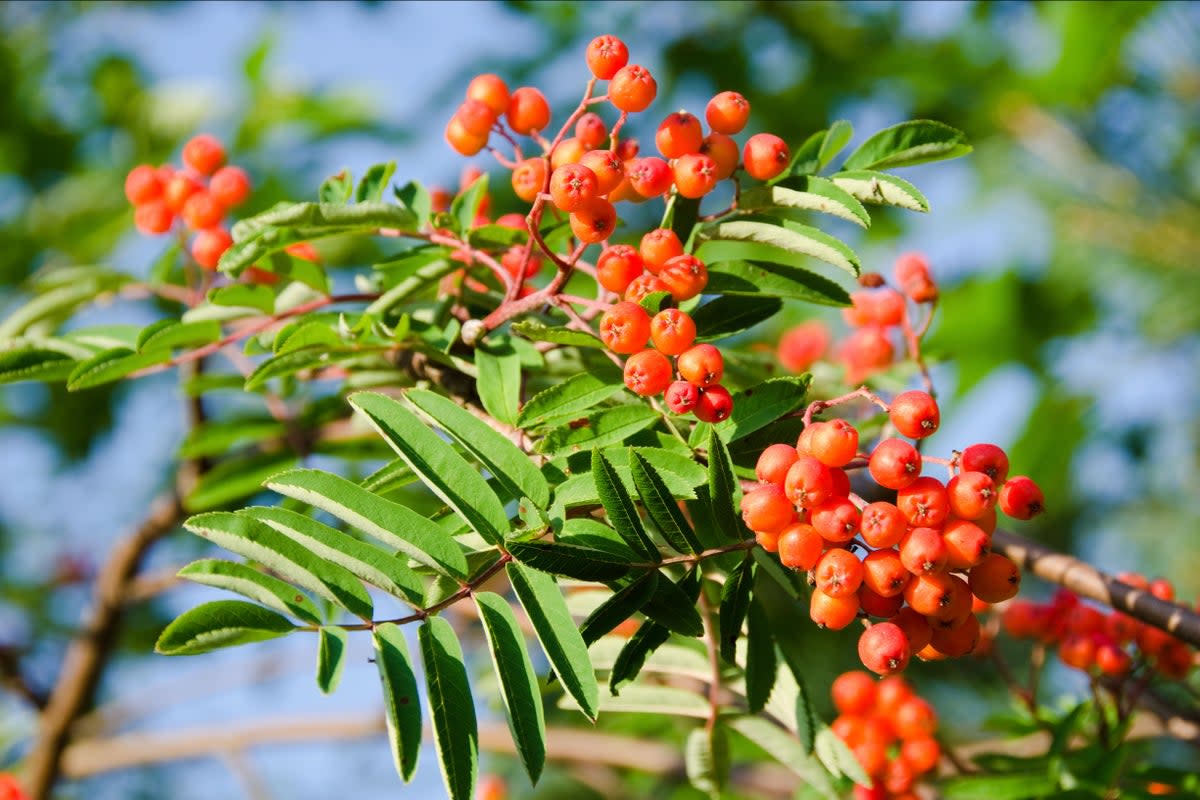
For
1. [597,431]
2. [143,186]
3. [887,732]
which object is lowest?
[887,732]

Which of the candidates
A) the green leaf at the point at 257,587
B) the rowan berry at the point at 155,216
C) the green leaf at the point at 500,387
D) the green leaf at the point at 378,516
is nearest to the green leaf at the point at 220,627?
the green leaf at the point at 257,587

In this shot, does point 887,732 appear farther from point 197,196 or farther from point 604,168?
point 197,196

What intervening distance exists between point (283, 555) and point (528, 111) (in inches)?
29.6

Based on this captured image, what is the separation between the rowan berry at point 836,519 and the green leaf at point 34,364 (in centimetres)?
112

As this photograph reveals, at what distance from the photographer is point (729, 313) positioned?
1423 mm

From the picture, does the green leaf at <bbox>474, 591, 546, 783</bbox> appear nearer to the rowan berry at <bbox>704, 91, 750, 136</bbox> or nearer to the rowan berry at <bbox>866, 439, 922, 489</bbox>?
the rowan berry at <bbox>866, 439, 922, 489</bbox>

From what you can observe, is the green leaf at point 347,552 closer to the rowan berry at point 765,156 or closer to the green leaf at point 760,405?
the green leaf at point 760,405

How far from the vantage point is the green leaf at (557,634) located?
3.62 ft

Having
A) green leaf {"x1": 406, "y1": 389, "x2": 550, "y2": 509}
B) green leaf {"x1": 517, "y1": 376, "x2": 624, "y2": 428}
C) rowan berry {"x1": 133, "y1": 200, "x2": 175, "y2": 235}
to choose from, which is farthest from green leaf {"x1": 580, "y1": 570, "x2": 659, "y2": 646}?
rowan berry {"x1": 133, "y1": 200, "x2": 175, "y2": 235}

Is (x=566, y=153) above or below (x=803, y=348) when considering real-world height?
below

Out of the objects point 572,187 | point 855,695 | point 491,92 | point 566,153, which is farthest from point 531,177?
point 855,695

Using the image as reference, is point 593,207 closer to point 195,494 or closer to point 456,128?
point 456,128

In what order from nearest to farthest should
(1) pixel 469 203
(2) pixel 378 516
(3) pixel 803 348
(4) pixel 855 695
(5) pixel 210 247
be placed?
(2) pixel 378 516 → (1) pixel 469 203 → (5) pixel 210 247 → (4) pixel 855 695 → (3) pixel 803 348

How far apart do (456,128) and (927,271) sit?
35.5 inches
